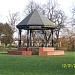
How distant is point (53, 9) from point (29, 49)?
98.0 ft

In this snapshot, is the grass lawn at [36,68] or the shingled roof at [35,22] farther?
the shingled roof at [35,22]

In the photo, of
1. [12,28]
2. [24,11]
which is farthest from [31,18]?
[12,28]

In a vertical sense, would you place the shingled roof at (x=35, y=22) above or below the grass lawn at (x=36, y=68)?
above

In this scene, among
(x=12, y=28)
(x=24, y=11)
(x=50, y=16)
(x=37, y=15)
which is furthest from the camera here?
(x=12, y=28)

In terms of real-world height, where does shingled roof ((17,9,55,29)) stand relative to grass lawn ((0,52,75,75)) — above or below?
above

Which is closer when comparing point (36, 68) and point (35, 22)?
point (36, 68)

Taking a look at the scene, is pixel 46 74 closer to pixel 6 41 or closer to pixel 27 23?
pixel 27 23

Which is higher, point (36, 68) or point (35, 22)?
point (35, 22)

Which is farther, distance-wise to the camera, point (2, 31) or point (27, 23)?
point (2, 31)

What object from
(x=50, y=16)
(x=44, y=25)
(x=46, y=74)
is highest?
(x=50, y=16)

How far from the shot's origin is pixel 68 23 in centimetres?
6594

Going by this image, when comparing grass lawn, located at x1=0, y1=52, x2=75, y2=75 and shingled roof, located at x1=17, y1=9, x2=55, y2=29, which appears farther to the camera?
shingled roof, located at x1=17, y1=9, x2=55, y2=29

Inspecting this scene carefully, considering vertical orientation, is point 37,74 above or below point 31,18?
below

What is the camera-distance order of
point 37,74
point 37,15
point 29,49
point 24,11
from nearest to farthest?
point 37,74 < point 29,49 < point 37,15 < point 24,11
